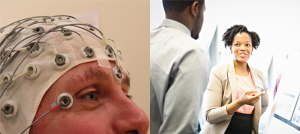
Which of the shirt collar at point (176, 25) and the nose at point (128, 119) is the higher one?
the shirt collar at point (176, 25)

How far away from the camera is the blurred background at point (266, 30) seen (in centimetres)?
96

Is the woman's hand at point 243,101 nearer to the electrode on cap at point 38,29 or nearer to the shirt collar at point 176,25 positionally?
the shirt collar at point 176,25

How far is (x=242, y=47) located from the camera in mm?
968

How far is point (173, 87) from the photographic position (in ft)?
3.49

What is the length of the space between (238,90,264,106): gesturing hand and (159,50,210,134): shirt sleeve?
16 centimetres

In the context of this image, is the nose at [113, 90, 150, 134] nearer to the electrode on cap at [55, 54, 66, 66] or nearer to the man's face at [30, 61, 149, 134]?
the man's face at [30, 61, 149, 134]

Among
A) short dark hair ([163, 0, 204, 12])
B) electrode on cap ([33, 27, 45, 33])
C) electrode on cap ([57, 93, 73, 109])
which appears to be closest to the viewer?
electrode on cap ([57, 93, 73, 109])

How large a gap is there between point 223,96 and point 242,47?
8.8 inches

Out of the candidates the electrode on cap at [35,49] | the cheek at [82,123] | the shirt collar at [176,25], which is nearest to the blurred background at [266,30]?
the shirt collar at [176,25]

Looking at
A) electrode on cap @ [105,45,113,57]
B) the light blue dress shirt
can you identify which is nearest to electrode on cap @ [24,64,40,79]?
electrode on cap @ [105,45,113,57]

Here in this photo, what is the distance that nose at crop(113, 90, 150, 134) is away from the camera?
641mm

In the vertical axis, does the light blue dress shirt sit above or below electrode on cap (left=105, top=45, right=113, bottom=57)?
below

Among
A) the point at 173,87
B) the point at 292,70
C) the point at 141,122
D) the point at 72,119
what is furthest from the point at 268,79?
the point at 72,119

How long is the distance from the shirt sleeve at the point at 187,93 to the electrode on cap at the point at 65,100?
1.84ft
